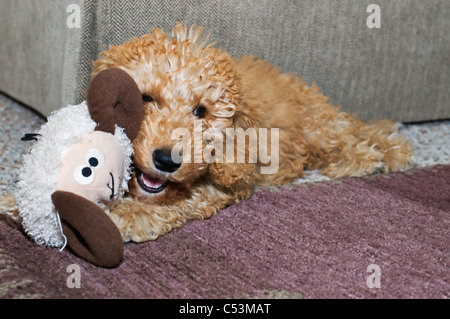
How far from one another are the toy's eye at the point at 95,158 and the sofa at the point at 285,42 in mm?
738

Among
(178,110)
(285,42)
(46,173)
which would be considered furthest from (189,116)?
(285,42)

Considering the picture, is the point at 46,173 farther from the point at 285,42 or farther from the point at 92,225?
the point at 285,42

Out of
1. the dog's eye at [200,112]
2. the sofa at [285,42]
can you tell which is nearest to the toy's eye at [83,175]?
the dog's eye at [200,112]

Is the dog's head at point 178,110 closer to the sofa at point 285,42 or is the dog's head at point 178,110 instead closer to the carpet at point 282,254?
the carpet at point 282,254

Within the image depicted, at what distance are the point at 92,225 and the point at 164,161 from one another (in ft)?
0.92

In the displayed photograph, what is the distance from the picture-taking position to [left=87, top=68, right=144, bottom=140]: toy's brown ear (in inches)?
59.8

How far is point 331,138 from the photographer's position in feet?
7.73

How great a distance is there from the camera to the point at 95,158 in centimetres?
144

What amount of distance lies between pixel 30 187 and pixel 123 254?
11.5 inches

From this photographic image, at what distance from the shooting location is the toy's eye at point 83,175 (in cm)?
141

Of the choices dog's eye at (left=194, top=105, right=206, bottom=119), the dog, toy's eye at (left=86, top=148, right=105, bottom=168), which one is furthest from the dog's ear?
toy's eye at (left=86, top=148, right=105, bottom=168)

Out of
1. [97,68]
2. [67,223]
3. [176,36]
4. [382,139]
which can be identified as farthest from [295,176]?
[67,223]

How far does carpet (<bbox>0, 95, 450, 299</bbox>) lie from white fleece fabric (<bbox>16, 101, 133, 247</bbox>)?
0.21 ft

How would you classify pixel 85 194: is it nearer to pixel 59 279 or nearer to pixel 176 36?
pixel 59 279
